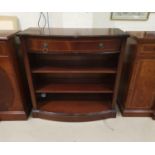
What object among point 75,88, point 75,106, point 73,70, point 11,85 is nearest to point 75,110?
point 75,106

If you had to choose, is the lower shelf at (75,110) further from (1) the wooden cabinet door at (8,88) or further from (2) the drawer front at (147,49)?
(2) the drawer front at (147,49)

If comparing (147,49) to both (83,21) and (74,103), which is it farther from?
(74,103)

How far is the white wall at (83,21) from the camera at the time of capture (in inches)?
64.1

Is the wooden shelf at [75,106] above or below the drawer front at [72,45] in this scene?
below

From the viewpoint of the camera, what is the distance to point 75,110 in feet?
5.48

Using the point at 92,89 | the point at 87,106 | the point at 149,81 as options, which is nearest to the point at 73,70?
the point at 92,89

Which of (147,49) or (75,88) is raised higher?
(147,49)

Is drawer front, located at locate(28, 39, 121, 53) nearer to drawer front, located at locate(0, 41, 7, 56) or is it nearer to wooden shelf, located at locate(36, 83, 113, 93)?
drawer front, located at locate(0, 41, 7, 56)

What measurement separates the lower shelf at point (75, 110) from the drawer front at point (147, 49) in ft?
2.24

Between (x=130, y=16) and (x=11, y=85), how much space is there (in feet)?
4.68

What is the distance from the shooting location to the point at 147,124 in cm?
164

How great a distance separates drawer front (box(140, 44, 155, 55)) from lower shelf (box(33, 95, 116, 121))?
682mm

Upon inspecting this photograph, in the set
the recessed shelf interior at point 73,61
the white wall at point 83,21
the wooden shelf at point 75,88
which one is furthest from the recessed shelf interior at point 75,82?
the white wall at point 83,21
